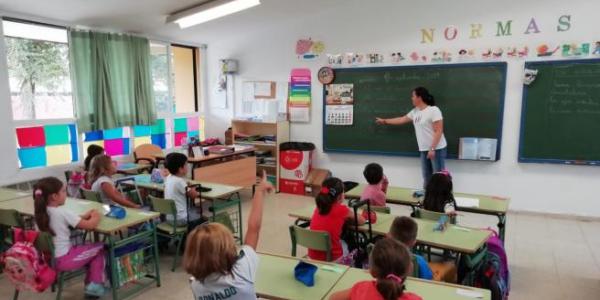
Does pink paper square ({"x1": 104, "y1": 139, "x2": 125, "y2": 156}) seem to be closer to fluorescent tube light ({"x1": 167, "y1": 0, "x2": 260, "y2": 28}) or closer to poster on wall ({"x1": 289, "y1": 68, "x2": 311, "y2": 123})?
fluorescent tube light ({"x1": 167, "y1": 0, "x2": 260, "y2": 28})

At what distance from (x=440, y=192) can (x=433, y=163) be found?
2.34 m

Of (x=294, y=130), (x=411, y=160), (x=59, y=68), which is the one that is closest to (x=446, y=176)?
(x=411, y=160)

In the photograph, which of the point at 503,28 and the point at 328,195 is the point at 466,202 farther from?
the point at 503,28

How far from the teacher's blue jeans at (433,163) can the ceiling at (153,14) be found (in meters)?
2.56

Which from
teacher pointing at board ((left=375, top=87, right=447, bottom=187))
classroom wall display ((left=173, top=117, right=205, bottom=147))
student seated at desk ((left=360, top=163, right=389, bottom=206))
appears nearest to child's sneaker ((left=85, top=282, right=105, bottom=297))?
student seated at desk ((left=360, top=163, right=389, bottom=206))

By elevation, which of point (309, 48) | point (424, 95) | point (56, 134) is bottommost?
point (56, 134)

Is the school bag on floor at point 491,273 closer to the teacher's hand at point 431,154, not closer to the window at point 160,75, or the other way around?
the teacher's hand at point 431,154

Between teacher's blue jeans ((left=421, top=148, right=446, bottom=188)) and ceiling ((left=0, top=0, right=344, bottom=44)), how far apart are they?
2560 mm

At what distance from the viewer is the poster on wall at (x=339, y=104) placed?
250 inches

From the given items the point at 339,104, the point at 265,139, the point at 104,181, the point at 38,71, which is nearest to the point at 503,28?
the point at 339,104

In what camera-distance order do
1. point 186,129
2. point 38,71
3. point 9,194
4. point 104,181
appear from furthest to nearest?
point 186,129 → point 38,71 → point 9,194 → point 104,181

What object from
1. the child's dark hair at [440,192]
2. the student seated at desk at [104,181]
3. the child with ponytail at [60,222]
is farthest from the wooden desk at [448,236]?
the student seated at desk at [104,181]

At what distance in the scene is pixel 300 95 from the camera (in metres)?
6.73

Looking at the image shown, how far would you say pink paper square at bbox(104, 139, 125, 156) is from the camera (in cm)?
573
